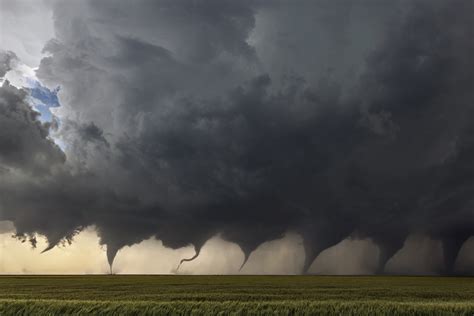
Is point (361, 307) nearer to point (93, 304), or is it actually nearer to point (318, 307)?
point (318, 307)

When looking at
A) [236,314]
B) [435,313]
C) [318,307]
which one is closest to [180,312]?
[236,314]

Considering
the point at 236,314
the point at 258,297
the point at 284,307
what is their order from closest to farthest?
the point at 236,314, the point at 284,307, the point at 258,297

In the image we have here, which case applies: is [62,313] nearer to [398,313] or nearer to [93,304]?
[93,304]

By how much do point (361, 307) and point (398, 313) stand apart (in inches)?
85.1

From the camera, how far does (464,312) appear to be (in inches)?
917

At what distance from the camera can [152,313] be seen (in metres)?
22.4

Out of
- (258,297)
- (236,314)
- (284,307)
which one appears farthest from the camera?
(258,297)

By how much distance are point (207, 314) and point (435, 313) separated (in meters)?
13.7

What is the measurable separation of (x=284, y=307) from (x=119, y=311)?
988 centimetres

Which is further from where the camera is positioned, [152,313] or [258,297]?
[258,297]

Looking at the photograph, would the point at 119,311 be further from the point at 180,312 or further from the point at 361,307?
the point at 361,307

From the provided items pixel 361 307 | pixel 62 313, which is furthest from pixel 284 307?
pixel 62 313

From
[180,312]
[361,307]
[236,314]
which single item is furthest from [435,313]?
[180,312]

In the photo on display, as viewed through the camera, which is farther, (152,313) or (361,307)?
(361,307)
